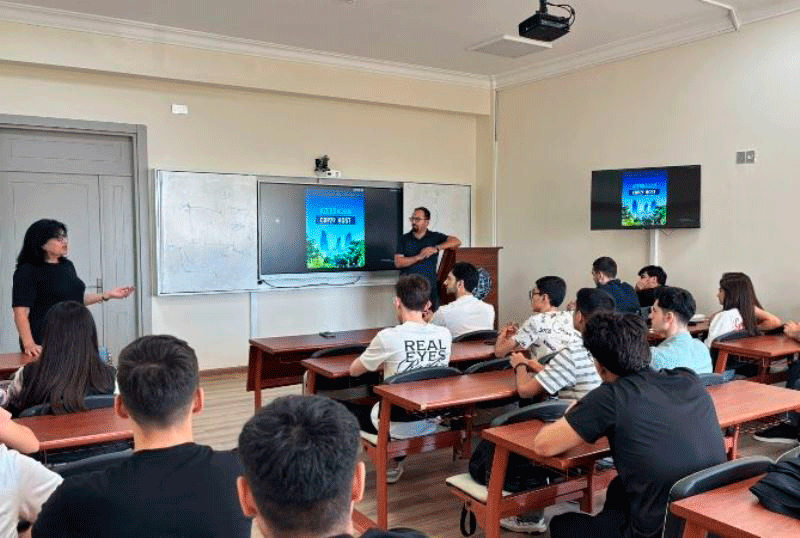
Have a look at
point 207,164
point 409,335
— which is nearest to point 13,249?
point 207,164

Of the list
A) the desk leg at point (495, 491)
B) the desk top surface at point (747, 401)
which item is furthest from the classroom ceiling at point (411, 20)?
the desk leg at point (495, 491)

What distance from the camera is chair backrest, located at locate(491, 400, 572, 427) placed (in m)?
2.61

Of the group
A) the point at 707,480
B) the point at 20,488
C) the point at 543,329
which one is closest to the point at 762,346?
the point at 543,329

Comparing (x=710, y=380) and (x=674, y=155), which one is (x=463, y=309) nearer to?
(x=710, y=380)

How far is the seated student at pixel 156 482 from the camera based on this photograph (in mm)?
1414

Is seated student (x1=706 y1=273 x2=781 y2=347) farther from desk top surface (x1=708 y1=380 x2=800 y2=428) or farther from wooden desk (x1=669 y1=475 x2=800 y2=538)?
wooden desk (x1=669 y1=475 x2=800 y2=538)

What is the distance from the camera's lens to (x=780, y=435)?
15.0 feet

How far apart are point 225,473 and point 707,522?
4.00 ft

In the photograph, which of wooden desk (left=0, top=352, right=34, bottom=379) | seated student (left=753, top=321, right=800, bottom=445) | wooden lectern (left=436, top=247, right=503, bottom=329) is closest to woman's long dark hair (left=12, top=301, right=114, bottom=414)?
wooden desk (left=0, top=352, right=34, bottom=379)

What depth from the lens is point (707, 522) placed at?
5.65 feet

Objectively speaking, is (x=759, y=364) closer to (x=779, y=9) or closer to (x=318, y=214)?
(x=779, y=9)

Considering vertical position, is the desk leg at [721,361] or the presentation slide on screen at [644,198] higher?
the presentation slide on screen at [644,198]

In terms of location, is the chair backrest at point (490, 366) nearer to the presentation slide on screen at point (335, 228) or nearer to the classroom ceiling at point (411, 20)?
the classroom ceiling at point (411, 20)

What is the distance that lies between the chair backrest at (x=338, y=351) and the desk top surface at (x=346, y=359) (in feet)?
0.12
